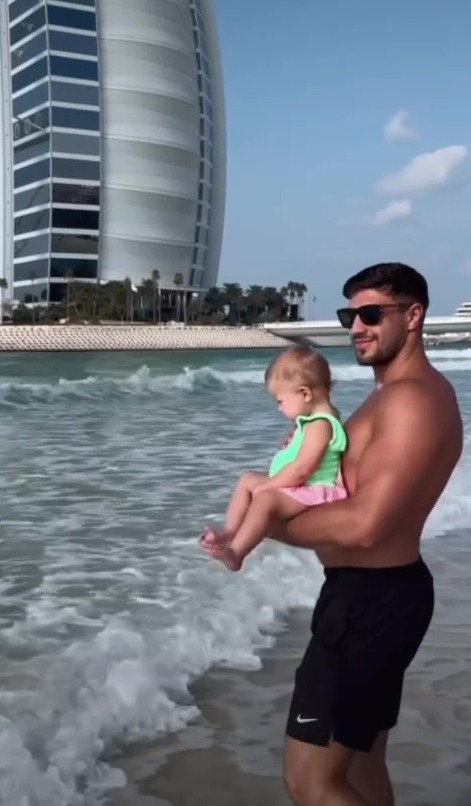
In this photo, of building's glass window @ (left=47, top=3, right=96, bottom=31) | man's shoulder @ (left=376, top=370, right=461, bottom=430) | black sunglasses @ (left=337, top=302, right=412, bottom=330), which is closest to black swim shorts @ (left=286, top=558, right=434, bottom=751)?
man's shoulder @ (left=376, top=370, right=461, bottom=430)

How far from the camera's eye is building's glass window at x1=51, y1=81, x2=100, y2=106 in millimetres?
68000

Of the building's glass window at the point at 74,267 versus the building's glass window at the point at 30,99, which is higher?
the building's glass window at the point at 30,99

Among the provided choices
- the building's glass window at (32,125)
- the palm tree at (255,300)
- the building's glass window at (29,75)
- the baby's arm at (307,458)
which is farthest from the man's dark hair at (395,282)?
the palm tree at (255,300)

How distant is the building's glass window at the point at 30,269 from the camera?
232 ft

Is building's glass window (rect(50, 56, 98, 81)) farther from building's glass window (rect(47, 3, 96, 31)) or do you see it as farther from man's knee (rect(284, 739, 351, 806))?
man's knee (rect(284, 739, 351, 806))

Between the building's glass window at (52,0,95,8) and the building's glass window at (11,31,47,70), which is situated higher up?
the building's glass window at (52,0,95,8)

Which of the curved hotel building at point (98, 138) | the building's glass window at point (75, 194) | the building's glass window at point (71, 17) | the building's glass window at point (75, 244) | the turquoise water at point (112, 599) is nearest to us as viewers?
the turquoise water at point (112, 599)

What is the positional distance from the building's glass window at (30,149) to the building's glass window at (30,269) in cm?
684

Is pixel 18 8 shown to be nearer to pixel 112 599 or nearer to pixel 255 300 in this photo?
pixel 255 300

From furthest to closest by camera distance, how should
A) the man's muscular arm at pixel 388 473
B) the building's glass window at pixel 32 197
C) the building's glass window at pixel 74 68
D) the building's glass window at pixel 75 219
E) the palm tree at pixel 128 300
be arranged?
1. the palm tree at pixel 128 300
2. the building's glass window at pixel 75 219
3. the building's glass window at pixel 32 197
4. the building's glass window at pixel 74 68
5. the man's muscular arm at pixel 388 473

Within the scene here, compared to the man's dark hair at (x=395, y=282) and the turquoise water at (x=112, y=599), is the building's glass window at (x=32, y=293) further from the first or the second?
the man's dark hair at (x=395, y=282)

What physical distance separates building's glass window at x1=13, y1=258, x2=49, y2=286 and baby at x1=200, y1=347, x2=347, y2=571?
7033 centimetres

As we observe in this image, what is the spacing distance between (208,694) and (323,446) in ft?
5.59

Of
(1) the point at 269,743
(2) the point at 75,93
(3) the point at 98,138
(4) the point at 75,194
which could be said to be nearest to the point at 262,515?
(1) the point at 269,743
